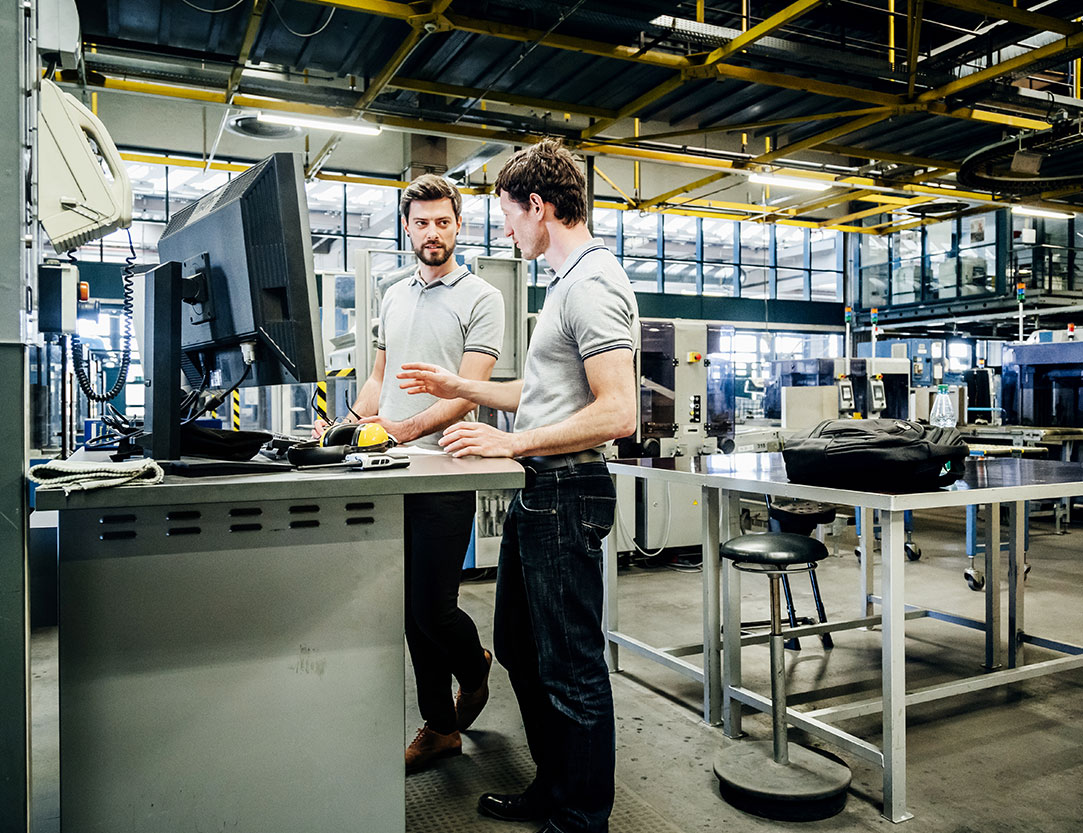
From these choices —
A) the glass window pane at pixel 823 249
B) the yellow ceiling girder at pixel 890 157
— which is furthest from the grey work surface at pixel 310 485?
the glass window pane at pixel 823 249

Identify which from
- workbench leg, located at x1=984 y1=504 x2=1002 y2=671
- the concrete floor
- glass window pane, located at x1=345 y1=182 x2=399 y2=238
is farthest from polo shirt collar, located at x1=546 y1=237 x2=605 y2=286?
glass window pane, located at x1=345 y1=182 x2=399 y2=238

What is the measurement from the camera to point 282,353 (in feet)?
4.64

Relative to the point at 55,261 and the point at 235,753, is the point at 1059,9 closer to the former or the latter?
the point at 55,261

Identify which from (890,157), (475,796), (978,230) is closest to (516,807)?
(475,796)

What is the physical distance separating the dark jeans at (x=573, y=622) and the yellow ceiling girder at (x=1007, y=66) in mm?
5748

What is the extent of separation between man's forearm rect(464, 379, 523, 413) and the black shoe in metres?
0.98

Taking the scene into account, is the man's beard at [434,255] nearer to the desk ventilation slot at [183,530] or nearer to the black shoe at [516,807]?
the desk ventilation slot at [183,530]

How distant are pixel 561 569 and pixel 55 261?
8.77ft

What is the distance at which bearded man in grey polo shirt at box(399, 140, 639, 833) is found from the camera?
1644 millimetres

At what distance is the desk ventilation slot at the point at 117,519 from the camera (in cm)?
128

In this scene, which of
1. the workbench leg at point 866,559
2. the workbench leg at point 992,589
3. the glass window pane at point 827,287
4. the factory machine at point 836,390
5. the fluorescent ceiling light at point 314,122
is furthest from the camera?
the glass window pane at point 827,287

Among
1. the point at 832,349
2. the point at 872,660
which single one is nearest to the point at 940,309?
the point at 832,349

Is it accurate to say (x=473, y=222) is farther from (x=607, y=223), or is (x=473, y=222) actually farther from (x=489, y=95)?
(x=489, y=95)

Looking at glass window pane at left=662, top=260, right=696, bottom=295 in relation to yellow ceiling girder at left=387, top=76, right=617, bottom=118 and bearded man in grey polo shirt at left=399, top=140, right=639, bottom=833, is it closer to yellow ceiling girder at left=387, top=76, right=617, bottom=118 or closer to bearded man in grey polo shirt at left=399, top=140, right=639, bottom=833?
yellow ceiling girder at left=387, top=76, right=617, bottom=118
